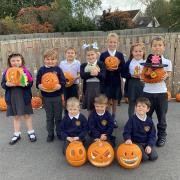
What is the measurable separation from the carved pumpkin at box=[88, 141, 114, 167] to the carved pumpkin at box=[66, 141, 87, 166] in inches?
4.6

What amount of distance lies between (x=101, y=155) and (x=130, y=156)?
434 mm

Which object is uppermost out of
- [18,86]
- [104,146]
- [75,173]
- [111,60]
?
[111,60]

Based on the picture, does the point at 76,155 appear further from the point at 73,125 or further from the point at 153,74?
the point at 153,74

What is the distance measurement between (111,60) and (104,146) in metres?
1.85

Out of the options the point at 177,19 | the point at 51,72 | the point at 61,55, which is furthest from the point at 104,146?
the point at 177,19

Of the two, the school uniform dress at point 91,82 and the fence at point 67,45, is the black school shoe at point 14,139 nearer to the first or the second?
the school uniform dress at point 91,82

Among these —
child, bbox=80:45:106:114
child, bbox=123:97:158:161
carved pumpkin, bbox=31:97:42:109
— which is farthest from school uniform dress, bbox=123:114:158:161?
carved pumpkin, bbox=31:97:42:109

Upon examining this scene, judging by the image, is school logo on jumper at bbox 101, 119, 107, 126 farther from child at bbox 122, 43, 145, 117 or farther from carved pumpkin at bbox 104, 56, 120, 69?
carved pumpkin at bbox 104, 56, 120, 69

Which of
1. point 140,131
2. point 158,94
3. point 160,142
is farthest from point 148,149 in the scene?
point 158,94

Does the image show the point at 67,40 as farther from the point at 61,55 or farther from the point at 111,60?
the point at 111,60

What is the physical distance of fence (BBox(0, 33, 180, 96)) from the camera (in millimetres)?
8227

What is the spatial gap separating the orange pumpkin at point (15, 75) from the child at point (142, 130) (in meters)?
2.05

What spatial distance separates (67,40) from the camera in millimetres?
8344

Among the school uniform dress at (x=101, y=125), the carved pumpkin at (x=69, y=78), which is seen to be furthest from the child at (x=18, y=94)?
the school uniform dress at (x=101, y=125)
